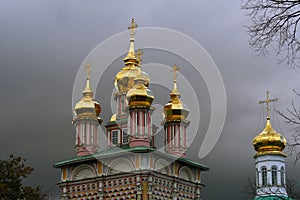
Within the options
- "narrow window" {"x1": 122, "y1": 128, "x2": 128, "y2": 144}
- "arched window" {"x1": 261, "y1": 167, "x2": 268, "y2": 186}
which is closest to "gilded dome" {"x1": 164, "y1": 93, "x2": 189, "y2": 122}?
"narrow window" {"x1": 122, "y1": 128, "x2": 128, "y2": 144}

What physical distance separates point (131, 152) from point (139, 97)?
2274 millimetres

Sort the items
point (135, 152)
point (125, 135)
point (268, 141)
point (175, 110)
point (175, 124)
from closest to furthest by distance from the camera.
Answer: point (135, 152)
point (125, 135)
point (175, 124)
point (175, 110)
point (268, 141)

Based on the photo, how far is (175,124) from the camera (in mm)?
29266

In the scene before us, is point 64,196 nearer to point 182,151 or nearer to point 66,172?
point 66,172

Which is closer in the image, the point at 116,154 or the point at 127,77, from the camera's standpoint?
the point at 116,154

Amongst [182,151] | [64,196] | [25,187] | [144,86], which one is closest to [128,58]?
[144,86]

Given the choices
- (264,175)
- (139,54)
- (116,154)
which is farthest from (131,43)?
(264,175)

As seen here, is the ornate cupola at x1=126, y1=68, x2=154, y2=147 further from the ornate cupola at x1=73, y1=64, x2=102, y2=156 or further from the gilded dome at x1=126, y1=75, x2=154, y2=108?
the ornate cupola at x1=73, y1=64, x2=102, y2=156

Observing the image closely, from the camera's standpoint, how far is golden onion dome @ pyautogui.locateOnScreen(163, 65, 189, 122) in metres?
29.4

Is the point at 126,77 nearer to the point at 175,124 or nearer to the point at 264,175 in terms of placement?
the point at 175,124

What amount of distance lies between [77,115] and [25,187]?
1053cm

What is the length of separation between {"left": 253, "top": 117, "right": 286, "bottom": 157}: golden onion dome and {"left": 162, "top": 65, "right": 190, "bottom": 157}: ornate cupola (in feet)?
12.5

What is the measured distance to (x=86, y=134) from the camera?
28594 mm

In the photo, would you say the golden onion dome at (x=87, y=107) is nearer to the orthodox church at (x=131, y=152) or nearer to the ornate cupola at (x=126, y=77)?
the orthodox church at (x=131, y=152)
